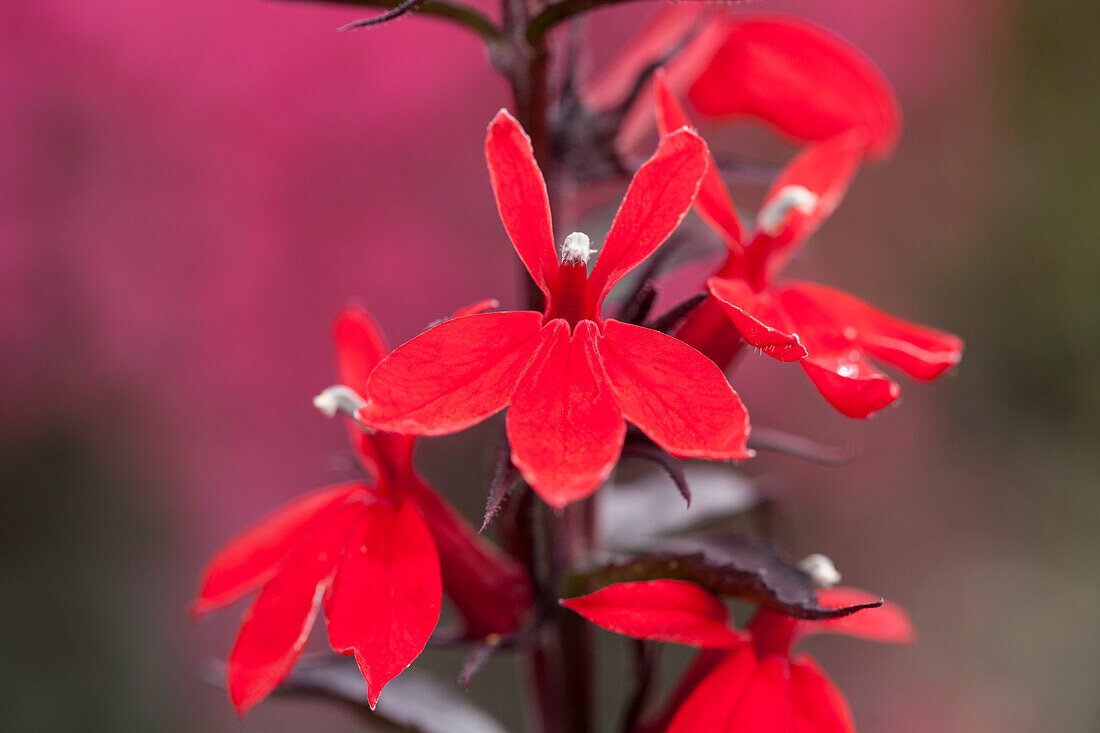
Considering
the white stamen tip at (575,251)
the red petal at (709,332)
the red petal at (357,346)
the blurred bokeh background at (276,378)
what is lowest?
the blurred bokeh background at (276,378)

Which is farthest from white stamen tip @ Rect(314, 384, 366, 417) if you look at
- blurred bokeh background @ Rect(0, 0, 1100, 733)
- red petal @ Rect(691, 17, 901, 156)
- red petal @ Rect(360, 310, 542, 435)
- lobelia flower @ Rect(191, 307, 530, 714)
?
blurred bokeh background @ Rect(0, 0, 1100, 733)

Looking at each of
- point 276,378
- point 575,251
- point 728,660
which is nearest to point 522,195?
point 575,251

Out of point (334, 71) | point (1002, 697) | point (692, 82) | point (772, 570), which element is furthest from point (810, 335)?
point (1002, 697)

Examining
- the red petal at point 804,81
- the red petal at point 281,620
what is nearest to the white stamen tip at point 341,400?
the red petal at point 281,620

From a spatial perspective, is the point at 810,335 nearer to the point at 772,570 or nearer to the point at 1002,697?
the point at 772,570

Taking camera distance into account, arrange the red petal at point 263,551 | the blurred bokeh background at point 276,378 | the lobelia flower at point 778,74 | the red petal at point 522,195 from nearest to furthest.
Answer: the red petal at point 522,195, the red petal at point 263,551, the lobelia flower at point 778,74, the blurred bokeh background at point 276,378

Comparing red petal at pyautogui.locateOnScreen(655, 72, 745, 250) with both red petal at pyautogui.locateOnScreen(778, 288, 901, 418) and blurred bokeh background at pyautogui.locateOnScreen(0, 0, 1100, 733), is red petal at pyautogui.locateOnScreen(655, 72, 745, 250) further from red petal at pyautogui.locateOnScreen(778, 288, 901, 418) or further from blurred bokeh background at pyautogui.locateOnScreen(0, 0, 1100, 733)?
blurred bokeh background at pyautogui.locateOnScreen(0, 0, 1100, 733)

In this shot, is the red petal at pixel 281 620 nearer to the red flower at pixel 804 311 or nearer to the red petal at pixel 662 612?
the red petal at pixel 662 612

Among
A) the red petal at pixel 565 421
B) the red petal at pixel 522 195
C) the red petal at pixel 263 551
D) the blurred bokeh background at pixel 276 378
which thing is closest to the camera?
the red petal at pixel 565 421
